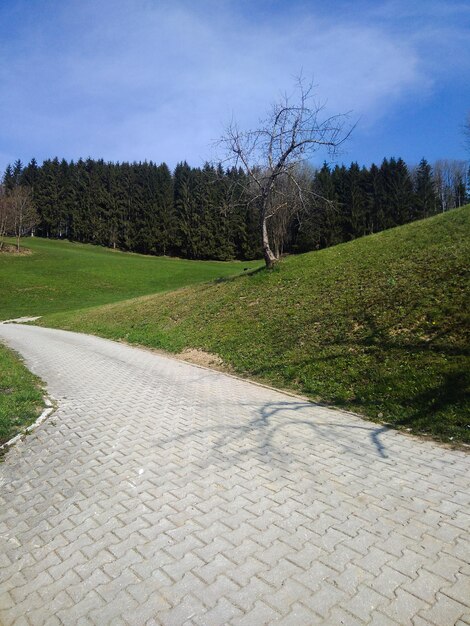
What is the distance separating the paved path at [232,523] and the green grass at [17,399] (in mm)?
498

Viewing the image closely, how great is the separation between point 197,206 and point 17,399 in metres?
66.6

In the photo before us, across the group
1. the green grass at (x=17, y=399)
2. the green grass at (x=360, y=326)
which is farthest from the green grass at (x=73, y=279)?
the green grass at (x=17, y=399)

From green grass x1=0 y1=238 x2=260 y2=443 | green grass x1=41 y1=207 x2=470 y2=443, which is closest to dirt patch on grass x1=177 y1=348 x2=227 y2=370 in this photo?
green grass x1=41 y1=207 x2=470 y2=443

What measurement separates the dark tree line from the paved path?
47923 mm

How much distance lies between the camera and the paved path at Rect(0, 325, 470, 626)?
2652mm

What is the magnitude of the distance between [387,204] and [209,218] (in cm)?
2874

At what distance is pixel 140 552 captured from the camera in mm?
3182

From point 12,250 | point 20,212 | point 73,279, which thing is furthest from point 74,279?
point 20,212

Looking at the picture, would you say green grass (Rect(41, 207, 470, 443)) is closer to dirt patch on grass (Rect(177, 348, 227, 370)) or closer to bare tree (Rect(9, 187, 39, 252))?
dirt patch on grass (Rect(177, 348, 227, 370))

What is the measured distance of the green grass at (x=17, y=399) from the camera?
20.0 ft

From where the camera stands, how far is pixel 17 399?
24.0 feet

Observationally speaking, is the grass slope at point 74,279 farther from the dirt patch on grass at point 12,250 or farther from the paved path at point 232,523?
the paved path at point 232,523

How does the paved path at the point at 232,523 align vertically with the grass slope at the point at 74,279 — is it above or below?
below

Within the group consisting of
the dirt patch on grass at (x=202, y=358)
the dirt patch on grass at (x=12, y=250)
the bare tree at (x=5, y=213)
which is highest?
the bare tree at (x=5, y=213)
